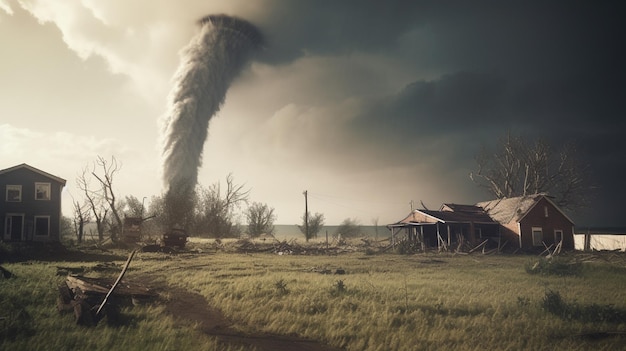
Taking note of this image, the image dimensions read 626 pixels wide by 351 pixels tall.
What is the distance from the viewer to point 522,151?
54.8 m

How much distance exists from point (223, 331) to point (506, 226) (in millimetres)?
39168

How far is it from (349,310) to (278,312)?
2.13 m

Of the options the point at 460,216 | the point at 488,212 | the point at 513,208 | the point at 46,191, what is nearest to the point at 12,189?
the point at 46,191

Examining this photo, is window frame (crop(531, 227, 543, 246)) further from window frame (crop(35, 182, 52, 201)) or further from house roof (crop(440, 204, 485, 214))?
window frame (crop(35, 182, 52, 201))

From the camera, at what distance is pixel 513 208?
140 ft

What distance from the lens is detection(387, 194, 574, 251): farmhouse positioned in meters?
40.1

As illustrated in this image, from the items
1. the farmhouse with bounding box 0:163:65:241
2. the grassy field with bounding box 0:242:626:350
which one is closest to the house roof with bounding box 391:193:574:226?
the grassy field with bounding box 0:242:626:350

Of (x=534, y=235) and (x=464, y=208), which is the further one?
(x=464, y=208)

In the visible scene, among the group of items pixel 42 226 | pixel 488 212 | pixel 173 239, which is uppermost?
Answer: pixel 488 212

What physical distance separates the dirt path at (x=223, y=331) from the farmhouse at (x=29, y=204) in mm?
27879

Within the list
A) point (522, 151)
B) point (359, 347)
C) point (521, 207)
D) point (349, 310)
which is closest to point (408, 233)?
point (521, 207)

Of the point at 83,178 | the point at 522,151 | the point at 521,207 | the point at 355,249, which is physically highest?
the point at 522,151

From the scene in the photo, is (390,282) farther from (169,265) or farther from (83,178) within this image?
(83,178)

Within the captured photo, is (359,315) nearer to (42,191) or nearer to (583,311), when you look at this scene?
(583,311)
